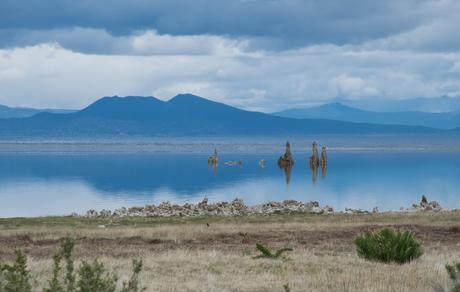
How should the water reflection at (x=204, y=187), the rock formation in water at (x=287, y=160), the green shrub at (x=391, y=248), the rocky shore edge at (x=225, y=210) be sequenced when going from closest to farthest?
the green shrub at (x=391, y=248) < the rocky shore edge at (x=225, y=210) < the water reflection at (x=204, y=187) < the rock formation in water at (x=287, y=160)

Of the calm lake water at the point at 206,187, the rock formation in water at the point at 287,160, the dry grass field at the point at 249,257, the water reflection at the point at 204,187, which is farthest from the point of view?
the rock formation in water at the point at 287,160

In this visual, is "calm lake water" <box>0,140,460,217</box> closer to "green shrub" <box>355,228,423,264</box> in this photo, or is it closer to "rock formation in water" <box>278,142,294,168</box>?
"rock formation in water" <box>278,142,294,168</box>

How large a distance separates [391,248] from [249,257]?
361 centimetres

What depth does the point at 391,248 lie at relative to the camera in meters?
18.5

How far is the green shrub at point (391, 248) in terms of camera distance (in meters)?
18.5

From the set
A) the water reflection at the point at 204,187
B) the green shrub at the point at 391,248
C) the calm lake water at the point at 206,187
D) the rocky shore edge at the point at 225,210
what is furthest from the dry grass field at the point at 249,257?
the water reflection at the point at 204,187

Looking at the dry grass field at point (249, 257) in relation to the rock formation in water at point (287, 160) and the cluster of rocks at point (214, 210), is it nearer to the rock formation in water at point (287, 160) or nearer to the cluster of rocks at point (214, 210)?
the cluster of rocks at point (214, 210)

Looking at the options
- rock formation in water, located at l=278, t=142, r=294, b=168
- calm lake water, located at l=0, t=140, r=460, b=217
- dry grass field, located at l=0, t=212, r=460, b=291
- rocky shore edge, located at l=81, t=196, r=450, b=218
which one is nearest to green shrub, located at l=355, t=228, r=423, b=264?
dry grass field, located at l=0, t=212, r=460, b=291

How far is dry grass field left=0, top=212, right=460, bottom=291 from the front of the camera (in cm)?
1438

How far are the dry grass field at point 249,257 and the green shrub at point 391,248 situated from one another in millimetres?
481

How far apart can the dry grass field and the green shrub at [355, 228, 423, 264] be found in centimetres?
48

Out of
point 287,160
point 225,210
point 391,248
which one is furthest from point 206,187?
point 391,248

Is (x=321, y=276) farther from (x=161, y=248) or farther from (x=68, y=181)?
(x=68, y=181)

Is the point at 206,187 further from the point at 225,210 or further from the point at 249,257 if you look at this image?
the point at 249,257
